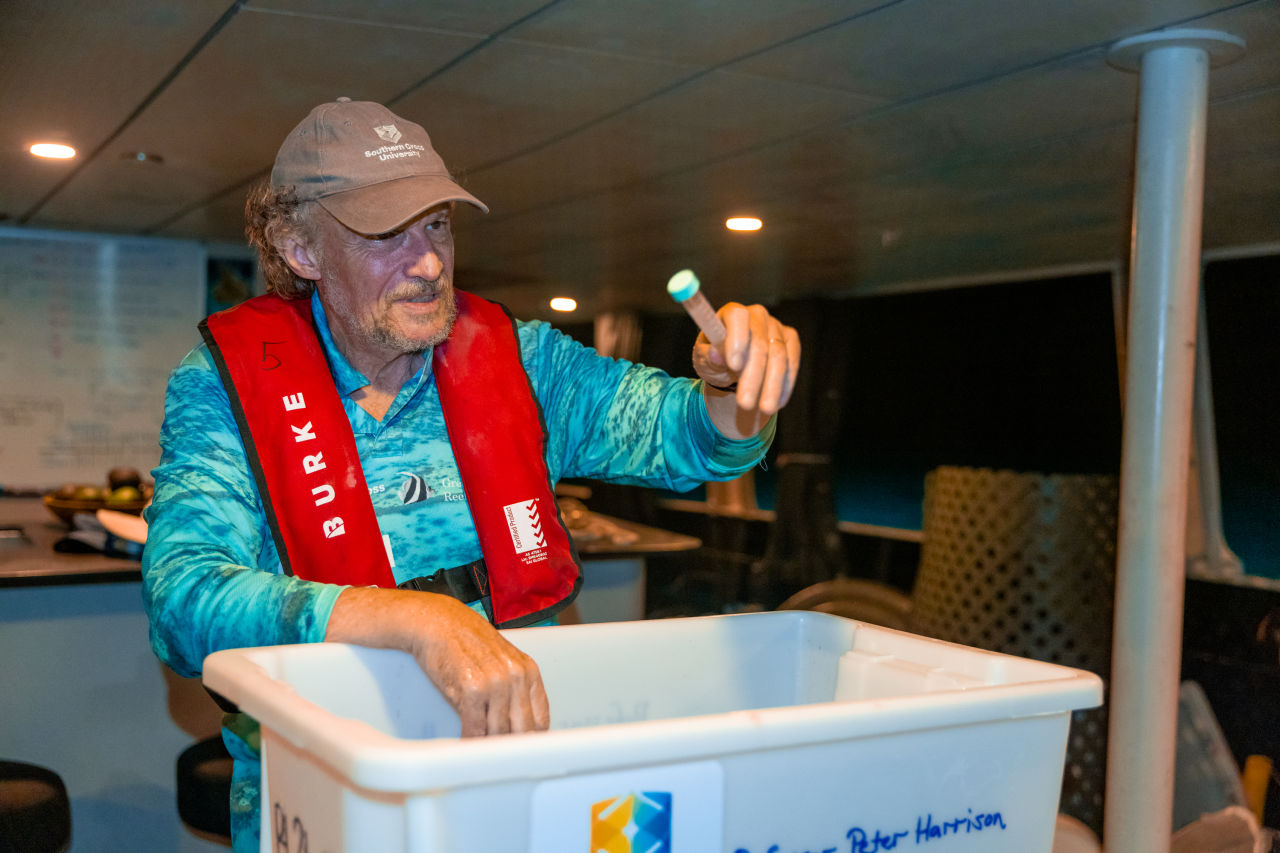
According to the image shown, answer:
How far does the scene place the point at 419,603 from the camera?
0.76 m

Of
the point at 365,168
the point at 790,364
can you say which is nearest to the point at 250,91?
the point at 365,168

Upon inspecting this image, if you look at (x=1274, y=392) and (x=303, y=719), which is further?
(x=1274, y=392)

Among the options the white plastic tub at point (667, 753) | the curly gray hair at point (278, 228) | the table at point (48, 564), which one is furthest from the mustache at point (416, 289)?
the table at point (48, 564)

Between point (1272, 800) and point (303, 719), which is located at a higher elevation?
point (303, 719)

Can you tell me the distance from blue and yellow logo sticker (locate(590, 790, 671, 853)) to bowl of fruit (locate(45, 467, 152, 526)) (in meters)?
2.42

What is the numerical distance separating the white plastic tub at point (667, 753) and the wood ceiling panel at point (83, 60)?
4.18 ft

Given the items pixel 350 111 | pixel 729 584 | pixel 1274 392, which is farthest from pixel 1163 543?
pixel 729 584

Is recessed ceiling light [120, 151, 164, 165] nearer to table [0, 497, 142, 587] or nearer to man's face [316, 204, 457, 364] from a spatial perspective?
table [0, 497, 142, 587]

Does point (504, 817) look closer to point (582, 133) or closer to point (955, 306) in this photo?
point (582, 133)

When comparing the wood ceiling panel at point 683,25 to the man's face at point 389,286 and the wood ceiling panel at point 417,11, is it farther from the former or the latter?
the man's face at point 389,286

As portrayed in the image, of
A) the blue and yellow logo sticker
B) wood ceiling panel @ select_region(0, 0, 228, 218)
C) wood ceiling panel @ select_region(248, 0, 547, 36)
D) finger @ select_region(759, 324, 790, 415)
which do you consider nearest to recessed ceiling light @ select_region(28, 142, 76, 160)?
wood ceiling panel @ select_region(0, 0, 228, 218)

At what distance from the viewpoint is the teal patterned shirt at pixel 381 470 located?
2.72 ft

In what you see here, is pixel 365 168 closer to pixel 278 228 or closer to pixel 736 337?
pixel 278 228

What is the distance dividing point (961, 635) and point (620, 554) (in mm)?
909
